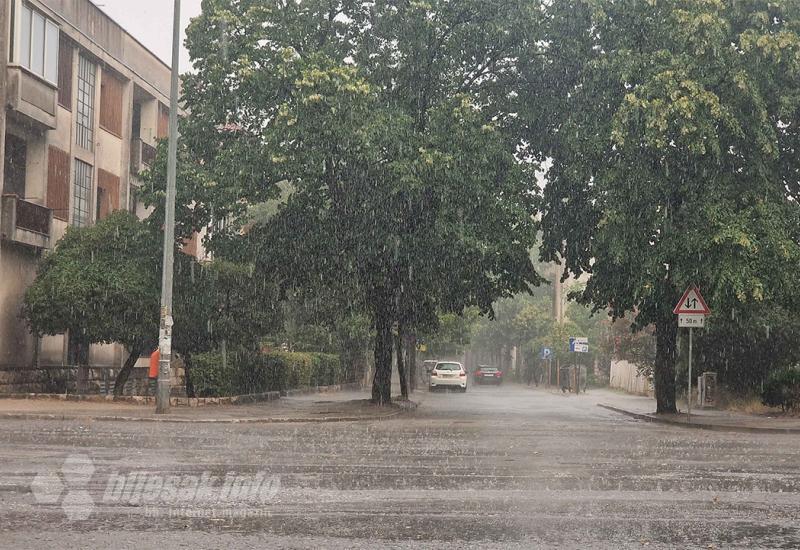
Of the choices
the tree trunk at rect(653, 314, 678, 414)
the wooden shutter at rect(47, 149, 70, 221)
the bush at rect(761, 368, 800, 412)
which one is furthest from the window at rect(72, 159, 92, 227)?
the bush at rect(761, 368, 800, 412)

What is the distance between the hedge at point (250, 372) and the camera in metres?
28.4

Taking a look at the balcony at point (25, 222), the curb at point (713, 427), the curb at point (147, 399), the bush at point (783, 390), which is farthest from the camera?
the balcony at point (25, 222)

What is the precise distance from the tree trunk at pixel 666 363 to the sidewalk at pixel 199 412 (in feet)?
22.5

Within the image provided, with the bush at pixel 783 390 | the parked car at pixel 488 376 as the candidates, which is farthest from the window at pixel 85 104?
the parked car at pixel 488 376

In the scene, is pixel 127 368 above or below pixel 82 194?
below

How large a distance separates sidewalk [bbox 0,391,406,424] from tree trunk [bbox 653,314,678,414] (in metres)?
6.86

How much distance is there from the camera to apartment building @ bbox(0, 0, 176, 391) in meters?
27.2

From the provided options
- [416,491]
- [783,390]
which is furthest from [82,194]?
[416,491]

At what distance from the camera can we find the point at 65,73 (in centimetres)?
3131

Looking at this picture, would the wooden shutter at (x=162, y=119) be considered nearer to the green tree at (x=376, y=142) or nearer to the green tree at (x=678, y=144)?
the green tree at (x=376, y=142)

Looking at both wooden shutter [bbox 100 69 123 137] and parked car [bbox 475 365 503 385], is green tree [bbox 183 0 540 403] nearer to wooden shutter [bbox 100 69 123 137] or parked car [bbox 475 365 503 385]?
wooden shutter [bbox 100 69 123 137]

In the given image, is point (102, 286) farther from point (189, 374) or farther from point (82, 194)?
point (82, 194)

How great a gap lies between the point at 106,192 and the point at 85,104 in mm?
3375

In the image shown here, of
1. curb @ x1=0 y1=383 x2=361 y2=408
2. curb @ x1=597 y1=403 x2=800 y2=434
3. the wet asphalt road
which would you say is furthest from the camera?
curb @ x1=0 y1=383 x2=361 y2=408
